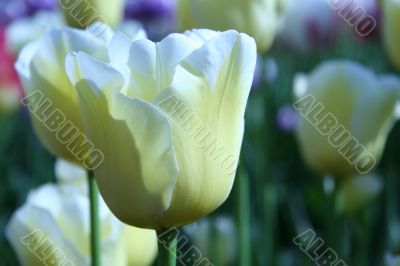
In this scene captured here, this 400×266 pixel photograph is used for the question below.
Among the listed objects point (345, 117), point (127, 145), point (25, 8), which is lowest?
point (127, 145)

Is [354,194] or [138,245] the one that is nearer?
[138,245]

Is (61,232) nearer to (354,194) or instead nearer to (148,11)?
(354,194)

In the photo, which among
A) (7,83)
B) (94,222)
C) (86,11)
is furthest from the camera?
(7,83)

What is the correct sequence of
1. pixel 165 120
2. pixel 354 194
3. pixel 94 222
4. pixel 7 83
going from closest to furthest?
pixel 165 120, pixel 94 222, pixel 354 194, pixel 7 83

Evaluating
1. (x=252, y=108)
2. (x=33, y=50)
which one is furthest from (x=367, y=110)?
(x=252, y=108)

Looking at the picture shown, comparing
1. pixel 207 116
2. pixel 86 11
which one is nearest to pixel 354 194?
pixel 86 11
